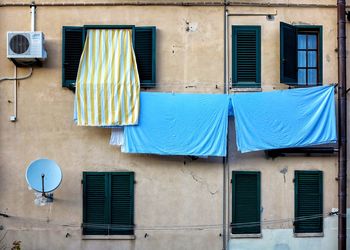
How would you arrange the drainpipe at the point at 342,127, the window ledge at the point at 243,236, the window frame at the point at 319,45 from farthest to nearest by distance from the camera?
the window frame at the point at 319,45
the window ledge at the point at 243,236
the drainpipe at the point at 342,127

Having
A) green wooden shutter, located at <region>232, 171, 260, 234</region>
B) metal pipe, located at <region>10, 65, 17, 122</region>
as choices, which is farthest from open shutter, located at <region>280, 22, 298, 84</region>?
metal pipe, located at <region>10, 65, 17, 122</region>

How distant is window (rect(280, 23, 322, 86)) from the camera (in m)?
12.1

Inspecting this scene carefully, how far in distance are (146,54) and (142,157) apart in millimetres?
2506

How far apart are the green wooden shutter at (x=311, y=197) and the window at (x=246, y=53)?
102 inches

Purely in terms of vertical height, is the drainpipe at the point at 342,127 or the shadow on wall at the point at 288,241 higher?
the drainpipe at the point at 342,127

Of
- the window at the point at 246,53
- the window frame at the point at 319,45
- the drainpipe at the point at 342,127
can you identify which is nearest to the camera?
the drainpipe at the point at 342,127

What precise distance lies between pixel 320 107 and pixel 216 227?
378 cm

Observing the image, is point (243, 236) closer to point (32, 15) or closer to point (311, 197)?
point (311, 197)

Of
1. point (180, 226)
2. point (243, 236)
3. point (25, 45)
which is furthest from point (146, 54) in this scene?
point (243, 236)

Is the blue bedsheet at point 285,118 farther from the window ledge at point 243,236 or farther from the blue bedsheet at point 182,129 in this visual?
the window ledge at point 243,236

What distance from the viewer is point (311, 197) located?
12172mm

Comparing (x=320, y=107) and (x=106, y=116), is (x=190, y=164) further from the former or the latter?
(x=320, y=107)

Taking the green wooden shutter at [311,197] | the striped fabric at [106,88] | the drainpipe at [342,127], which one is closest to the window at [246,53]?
the drainpipe at [342,127]

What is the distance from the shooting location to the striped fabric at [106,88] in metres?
11.7
